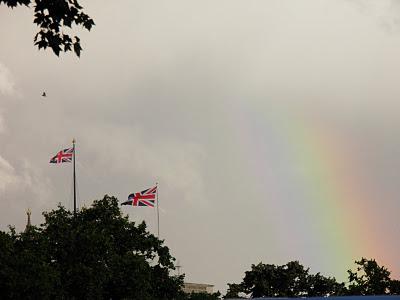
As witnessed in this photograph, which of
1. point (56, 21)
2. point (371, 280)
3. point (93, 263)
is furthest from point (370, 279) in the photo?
point (56, 21)

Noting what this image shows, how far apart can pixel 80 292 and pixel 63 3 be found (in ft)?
222

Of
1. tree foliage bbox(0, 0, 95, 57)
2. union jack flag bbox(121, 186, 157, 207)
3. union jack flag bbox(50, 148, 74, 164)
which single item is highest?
union jack flag bbox(50, 148, 74, 164)

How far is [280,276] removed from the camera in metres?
130

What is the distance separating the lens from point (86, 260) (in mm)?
80750

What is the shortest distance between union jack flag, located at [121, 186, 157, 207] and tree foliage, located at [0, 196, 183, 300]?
5.10m

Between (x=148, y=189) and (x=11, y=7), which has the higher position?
(x=148, y=189)

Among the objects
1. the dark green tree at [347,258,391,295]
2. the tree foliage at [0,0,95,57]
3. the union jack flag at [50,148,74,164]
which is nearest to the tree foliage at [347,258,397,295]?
the dark green tree at [347,258,391,295]

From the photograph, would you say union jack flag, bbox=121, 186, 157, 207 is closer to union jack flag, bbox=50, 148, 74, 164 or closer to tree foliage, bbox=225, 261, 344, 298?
union jack flag, bbox=50, 148, 74, 164

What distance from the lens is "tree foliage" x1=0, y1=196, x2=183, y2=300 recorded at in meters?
69.2

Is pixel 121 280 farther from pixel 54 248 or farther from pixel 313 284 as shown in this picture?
pixel 313 284

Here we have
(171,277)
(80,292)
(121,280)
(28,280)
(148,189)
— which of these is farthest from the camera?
(171,277)

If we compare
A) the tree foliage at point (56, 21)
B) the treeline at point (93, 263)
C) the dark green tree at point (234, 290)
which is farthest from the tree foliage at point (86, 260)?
the tree foliage at point (56, 21)

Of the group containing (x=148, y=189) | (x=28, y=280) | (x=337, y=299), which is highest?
(x=148, y=189)

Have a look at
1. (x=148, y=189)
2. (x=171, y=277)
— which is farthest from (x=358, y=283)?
(x=148, y=189)
